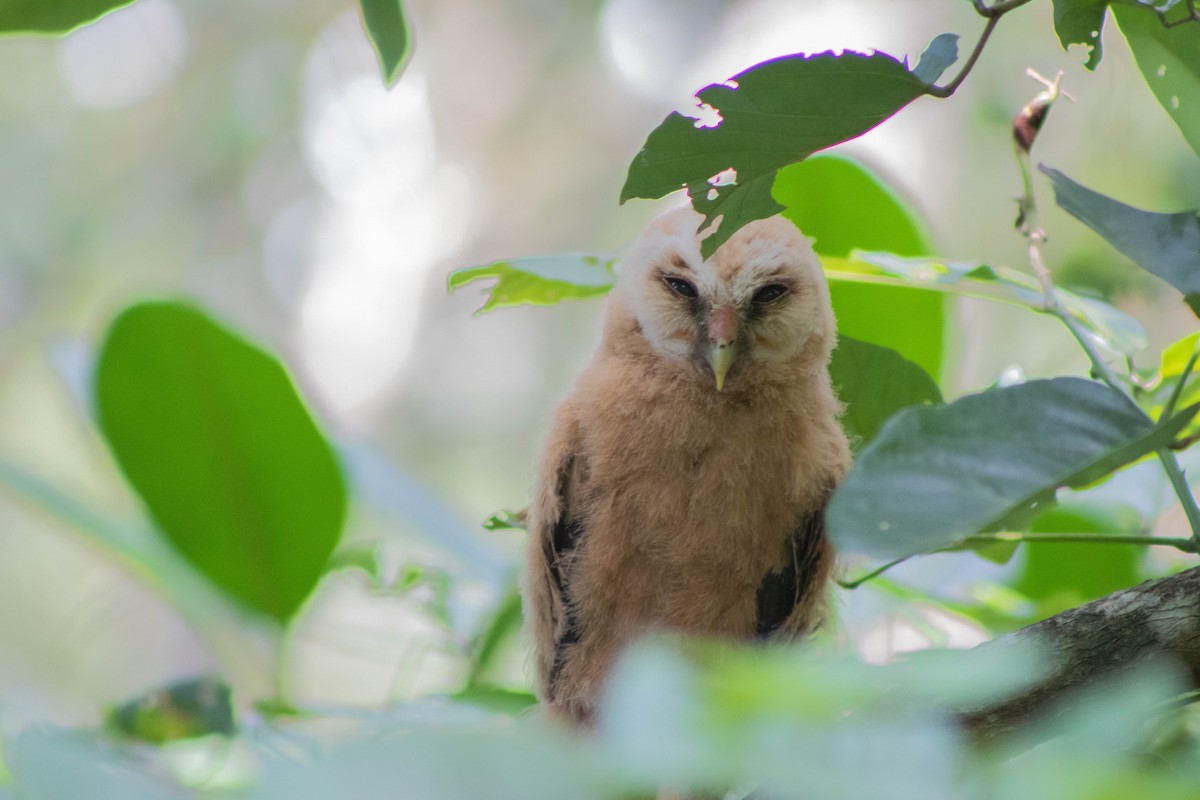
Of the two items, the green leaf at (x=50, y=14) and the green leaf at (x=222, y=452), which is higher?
the green leaf at (x=50, y=14)

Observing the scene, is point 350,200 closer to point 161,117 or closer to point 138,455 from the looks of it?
point 161,117

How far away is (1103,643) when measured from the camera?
1.07 metres

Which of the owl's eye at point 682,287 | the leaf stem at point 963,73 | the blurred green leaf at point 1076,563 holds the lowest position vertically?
the blurred green leaf at point 1076,563

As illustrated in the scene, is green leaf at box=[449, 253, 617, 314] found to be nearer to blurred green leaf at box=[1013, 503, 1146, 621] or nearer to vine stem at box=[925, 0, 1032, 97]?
vine stem at box=[925, 0, 1032, 97]

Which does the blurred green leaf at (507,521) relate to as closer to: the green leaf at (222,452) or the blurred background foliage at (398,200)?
the green leaf at (222,452)

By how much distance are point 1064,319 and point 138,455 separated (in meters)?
1.54

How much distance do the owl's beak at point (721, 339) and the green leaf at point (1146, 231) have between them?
61 centimetres

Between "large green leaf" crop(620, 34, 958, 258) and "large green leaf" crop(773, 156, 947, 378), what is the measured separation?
0.75m

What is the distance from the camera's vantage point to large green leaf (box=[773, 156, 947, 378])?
187cm

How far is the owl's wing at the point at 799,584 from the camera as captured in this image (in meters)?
1.67

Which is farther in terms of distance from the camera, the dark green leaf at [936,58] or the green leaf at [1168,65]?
the green leaf at [1168,65]

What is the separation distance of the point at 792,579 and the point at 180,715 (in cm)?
110

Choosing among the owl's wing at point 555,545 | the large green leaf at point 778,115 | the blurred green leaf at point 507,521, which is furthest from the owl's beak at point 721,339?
the large green leaf at point 778,115

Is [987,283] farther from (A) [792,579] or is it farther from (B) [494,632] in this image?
(B) [494,632]
